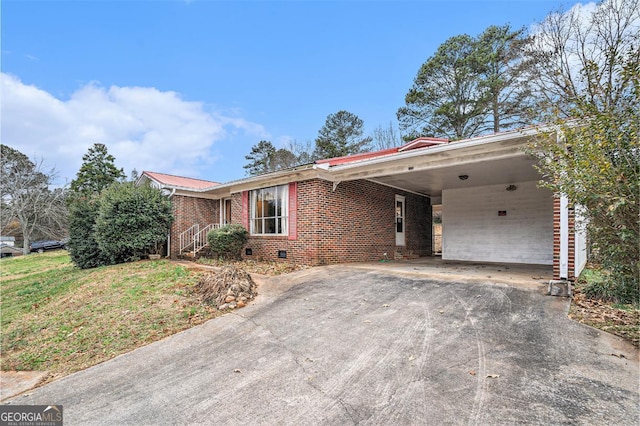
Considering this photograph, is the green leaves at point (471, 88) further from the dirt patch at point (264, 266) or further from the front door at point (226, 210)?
the dirt patch at point (264, 266)

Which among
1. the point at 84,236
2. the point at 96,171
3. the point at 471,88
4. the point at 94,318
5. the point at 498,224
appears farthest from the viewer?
the point at 96,171

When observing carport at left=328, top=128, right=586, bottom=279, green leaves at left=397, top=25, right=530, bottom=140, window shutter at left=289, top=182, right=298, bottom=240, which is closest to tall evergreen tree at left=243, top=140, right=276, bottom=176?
green leaves at left=397, top=25, right=530, bottom=140

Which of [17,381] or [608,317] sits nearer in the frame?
[17,381]

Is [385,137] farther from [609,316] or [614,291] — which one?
[609,316]

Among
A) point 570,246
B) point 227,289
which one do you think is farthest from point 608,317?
point 227,289

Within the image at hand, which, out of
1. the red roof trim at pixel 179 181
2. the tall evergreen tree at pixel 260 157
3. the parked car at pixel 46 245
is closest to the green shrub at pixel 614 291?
the red roof trim at pixel 179 181

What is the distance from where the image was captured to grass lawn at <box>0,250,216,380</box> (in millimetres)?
4496

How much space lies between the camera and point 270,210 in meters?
10.5

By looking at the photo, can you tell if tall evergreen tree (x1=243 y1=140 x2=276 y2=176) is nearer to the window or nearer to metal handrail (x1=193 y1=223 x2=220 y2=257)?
metal handrail (x1=193 y1=223 x2=220 y2=257)

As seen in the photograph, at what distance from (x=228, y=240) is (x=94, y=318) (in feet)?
16.2

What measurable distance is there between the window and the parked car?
2806 cm

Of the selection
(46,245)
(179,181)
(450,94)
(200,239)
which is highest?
(450,94)

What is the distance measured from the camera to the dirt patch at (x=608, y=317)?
12.4 ft

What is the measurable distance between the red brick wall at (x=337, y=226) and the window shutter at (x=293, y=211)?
76 mm
